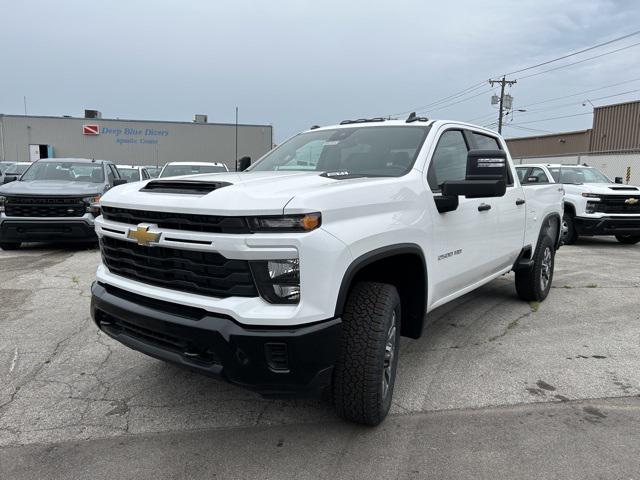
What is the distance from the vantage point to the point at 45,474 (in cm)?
253

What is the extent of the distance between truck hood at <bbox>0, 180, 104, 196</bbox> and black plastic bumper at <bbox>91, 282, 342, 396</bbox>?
6.95m

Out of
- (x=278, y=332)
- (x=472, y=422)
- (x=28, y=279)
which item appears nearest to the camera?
(x=278, y=332)

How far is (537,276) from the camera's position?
5.71 m

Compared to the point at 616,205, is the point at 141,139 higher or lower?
higher

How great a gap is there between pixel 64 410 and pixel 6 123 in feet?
136

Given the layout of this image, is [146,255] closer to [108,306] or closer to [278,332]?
[108,306]

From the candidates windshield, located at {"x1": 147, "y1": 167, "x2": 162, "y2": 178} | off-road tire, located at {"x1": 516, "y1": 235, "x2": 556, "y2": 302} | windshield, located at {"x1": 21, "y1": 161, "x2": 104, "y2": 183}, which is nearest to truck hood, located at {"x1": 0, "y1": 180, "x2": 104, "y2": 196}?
windshield, located at {"x1": 21, "y1": 161, "x2": 104, "y2": 183}

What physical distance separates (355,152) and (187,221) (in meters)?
1.73

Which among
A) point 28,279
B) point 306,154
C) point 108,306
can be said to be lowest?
point 28,279

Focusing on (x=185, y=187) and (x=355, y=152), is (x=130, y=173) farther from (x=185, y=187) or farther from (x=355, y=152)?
(x=185, y=187)

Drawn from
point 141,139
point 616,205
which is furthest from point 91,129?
point 616,205

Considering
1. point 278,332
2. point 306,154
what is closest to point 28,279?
point 306,154

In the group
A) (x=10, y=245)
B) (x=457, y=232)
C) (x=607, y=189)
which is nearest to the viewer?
(x=457, y=232)

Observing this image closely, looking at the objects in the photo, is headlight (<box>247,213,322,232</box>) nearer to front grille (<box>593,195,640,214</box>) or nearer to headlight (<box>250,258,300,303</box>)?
headlight (<box>250,258,300,303</box>)
